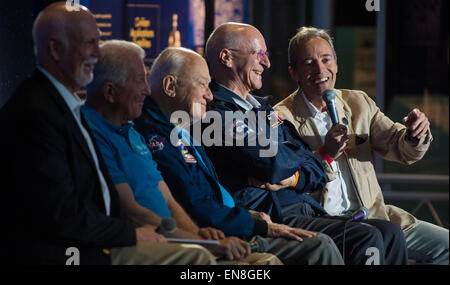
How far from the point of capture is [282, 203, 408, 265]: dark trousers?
339cm

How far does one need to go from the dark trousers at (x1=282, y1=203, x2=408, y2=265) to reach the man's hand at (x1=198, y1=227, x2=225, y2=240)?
648 mm

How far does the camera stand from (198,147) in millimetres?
3127

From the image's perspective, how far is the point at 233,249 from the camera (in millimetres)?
2768

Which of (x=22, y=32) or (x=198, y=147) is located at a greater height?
(x=22, y=32)

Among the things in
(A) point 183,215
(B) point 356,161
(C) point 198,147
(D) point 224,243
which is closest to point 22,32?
(C) point 198,147

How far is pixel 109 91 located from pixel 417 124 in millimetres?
1606

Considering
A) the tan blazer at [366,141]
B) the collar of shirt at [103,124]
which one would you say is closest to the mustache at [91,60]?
the collar of shirt at [103,124]

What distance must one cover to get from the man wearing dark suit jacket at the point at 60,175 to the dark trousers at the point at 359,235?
0.96 meters

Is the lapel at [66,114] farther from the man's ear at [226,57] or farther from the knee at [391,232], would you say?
the knee at [391,232]

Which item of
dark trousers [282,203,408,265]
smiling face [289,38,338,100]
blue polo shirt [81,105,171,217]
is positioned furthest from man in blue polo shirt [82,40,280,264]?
smiling face [289,38,338,100]

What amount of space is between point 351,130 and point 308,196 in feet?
1.59

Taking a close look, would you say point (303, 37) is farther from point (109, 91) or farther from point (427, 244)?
point (109, 91)

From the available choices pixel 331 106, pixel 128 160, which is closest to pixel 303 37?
pixel 331 106

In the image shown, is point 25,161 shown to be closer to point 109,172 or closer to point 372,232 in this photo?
point 109,172
